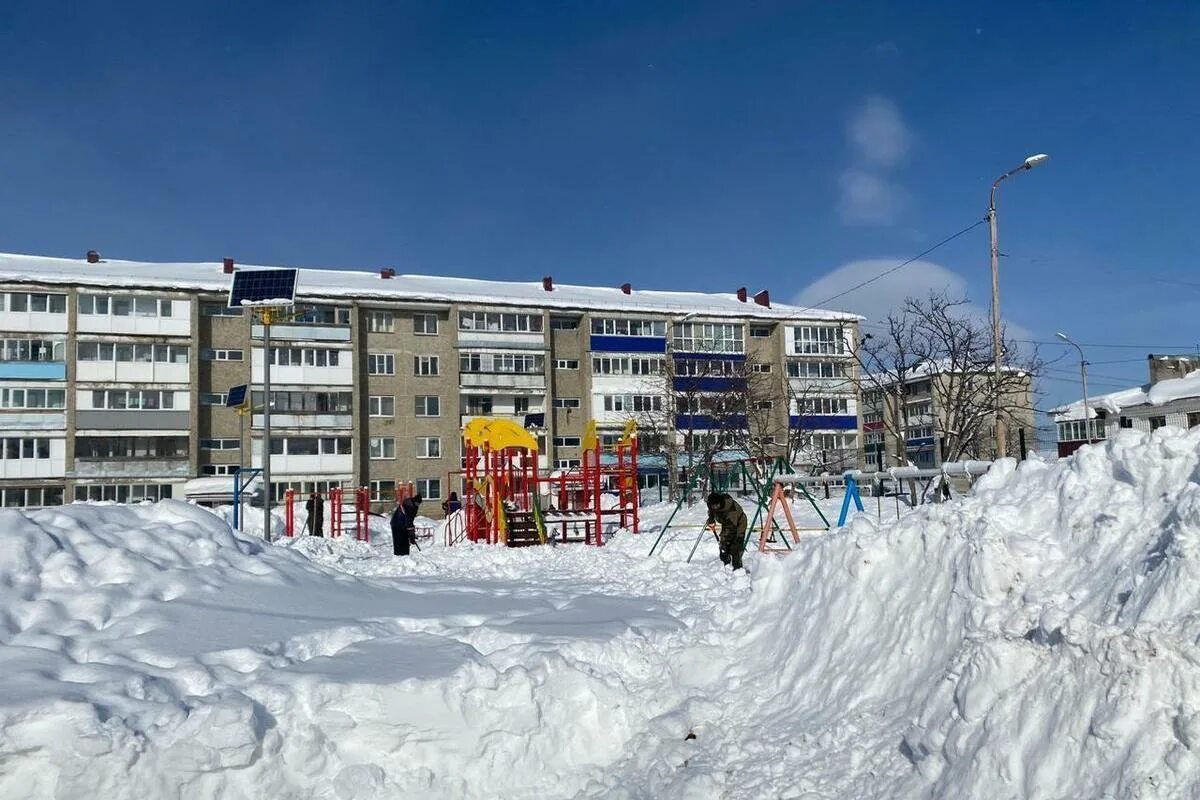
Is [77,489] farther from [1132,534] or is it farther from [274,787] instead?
[1132,534]

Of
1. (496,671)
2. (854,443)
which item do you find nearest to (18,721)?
(496,671)

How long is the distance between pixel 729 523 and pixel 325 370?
3997cm

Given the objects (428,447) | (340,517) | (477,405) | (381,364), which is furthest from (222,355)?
(340,517)

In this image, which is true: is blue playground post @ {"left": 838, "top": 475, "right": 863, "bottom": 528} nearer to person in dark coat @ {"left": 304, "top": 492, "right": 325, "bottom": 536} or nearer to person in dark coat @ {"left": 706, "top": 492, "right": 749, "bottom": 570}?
person in dark coat @ {"left": 706, "top": 492, "right": 749, "bottom": 570}

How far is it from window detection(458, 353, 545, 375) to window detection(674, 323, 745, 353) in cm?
913

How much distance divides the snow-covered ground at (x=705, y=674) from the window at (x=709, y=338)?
50.1 metres

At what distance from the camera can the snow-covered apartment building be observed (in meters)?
46.7

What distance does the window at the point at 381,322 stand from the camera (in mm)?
53250

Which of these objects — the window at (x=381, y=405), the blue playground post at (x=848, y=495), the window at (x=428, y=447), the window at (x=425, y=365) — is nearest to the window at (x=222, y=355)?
the window at (x=381, y=405)

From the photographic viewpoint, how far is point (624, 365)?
2313 inches

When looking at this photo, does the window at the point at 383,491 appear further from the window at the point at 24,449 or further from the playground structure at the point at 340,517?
the window at the point at 24,449

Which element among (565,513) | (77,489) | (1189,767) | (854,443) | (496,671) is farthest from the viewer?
(854,443)

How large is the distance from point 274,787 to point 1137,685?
5.16 metres

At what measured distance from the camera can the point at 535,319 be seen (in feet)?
185
